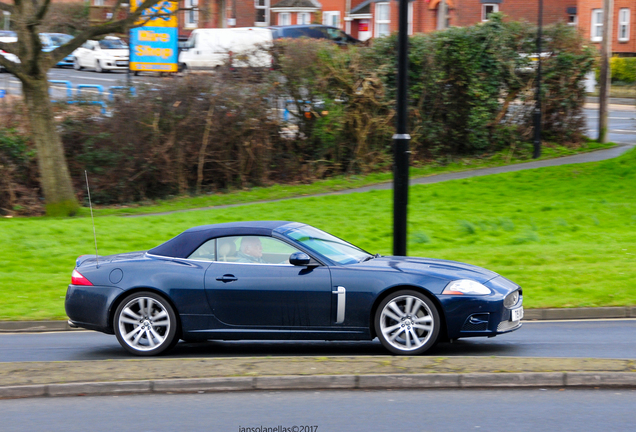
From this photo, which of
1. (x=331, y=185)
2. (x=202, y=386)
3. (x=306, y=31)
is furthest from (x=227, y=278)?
(x=306, y=31)

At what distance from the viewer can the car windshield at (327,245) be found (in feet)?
25.7

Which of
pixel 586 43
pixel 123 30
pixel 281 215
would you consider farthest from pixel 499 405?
pixel 586 43

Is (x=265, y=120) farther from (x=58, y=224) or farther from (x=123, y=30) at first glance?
(x=58, y=224)

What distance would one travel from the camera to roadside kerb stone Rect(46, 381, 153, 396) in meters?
6.54

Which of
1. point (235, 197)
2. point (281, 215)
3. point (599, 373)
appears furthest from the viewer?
point (235, 197)

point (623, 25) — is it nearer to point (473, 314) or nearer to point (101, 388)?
point (473, 314)

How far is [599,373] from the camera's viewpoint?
6477mm

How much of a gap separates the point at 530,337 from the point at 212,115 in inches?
580

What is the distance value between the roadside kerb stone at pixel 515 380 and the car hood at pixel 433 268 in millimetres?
1268

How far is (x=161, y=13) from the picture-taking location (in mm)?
18422

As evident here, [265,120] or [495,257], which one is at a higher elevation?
[265,120]

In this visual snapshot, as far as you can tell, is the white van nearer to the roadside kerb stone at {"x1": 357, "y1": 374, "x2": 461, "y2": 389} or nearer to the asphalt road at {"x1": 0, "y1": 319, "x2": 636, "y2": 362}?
→ the asphalt road at {"x1": 0, "y1": 319, "x2": 636, "y2": 362}

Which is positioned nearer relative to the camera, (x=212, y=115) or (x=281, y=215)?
(x=281, y=215)

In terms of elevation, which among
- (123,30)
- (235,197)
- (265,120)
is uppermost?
(123,30)
